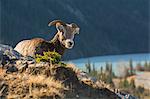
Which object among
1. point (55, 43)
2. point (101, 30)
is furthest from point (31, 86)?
point (101, 30)

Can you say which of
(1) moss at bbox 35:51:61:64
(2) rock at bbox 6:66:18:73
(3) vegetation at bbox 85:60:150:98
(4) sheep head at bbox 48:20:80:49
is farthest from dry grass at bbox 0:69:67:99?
(3) vegetation at bbox 85:60:150:98

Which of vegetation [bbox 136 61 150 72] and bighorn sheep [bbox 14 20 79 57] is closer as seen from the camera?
bighorn sheep [bbox 14 20 79 57]

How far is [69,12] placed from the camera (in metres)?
119

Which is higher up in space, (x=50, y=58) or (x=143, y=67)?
(x=143, y=67)

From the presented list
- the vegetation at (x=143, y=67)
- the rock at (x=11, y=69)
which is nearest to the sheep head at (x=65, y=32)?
the rock at (x=11, y=69)

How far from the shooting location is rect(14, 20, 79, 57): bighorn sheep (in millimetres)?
9125

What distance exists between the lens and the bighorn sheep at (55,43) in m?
9.12

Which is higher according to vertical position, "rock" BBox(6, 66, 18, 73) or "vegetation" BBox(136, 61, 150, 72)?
"vegetation" BBox(136, 61, 150, 72)

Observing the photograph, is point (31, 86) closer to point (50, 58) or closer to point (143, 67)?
point (50, 58)

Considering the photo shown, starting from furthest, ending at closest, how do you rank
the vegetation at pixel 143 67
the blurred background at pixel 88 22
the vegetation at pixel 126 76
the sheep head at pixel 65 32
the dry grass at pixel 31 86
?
the blurred background at pixel 88 22, the vegetation at pixel 143 67, the vegetation at pixel 126 76, the sheep head at pixel 65 32, the dry grass at pixel 31 86

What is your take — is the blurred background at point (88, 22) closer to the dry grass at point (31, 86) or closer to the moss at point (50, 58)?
the moss at point (50, 58)

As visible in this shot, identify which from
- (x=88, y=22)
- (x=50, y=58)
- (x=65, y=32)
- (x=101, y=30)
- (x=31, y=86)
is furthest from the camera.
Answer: (x=101, y=30)

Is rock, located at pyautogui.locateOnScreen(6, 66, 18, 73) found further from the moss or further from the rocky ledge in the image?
the moss

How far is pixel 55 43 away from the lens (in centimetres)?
1006
